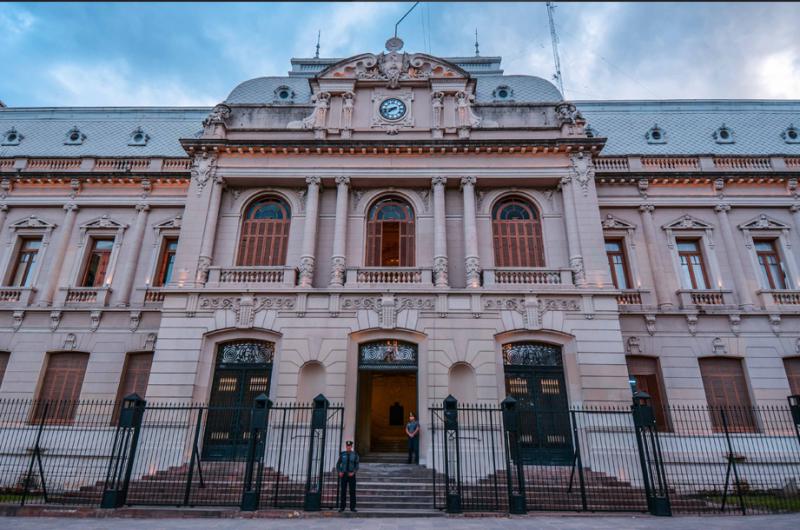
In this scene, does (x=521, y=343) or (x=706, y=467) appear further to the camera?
(x=521, y=343)

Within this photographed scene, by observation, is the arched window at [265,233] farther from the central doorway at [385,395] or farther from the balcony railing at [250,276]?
the central doorway at [385,395]

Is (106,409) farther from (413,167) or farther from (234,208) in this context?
(413,167)

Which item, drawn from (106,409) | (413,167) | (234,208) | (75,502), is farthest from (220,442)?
(413,167)

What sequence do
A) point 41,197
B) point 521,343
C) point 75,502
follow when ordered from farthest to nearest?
point 41,197, point 521,343, point 75,502

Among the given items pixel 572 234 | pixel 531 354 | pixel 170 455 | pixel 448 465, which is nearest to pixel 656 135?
pixel 572 234

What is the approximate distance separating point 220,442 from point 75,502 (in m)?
4.44

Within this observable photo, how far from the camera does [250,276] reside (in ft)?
55.6

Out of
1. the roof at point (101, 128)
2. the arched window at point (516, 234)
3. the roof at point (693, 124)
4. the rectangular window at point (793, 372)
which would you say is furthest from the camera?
the roof at point (101, 128)

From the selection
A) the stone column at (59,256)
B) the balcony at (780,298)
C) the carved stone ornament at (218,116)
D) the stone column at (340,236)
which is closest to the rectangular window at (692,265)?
the balcony at (780,298)

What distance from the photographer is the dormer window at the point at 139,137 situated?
79.7 ft

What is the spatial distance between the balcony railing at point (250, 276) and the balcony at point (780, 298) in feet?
64.1

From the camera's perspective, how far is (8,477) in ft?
49.9

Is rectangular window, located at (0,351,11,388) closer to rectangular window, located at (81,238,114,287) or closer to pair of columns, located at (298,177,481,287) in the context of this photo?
rectangular window, located at (81,238,114,287)

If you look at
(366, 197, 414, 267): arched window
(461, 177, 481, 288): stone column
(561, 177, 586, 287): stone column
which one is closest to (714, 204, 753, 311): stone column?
(561, 177, 586, 287): stone column
